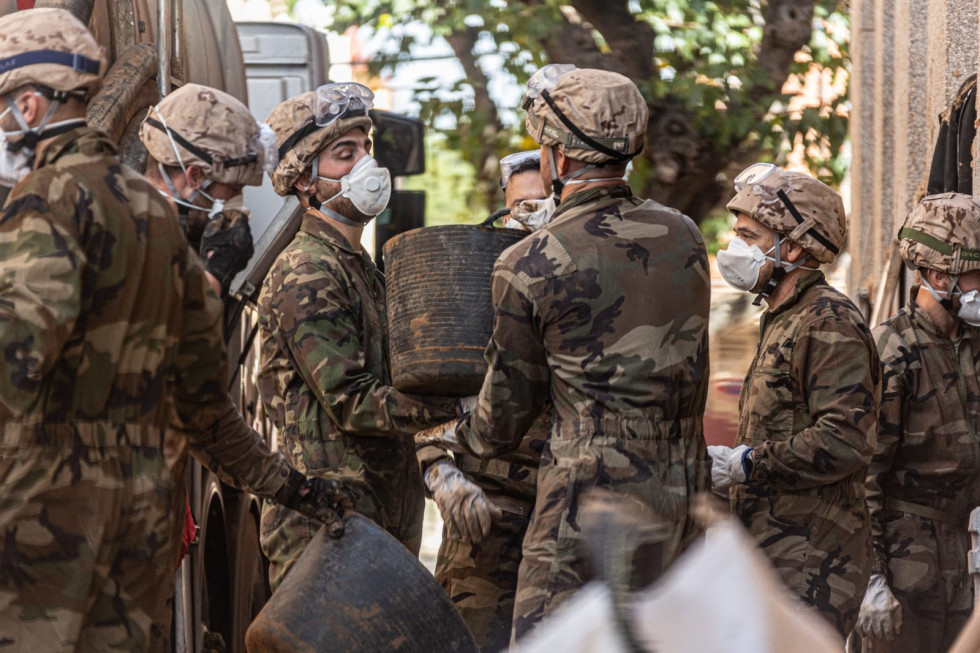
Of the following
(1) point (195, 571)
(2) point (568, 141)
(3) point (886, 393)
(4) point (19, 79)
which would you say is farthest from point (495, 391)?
(1) point (195, 571)

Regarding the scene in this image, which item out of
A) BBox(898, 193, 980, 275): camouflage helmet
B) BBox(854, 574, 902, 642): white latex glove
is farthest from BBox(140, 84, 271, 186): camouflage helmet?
BBox(854, 574, 902, 642): white latex glove

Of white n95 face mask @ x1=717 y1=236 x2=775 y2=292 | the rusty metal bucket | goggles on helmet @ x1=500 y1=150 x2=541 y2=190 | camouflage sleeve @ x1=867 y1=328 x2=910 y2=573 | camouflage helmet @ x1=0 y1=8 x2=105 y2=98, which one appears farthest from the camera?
goggles on helmet @ x1=500 y1=150 x2=541 y2=190

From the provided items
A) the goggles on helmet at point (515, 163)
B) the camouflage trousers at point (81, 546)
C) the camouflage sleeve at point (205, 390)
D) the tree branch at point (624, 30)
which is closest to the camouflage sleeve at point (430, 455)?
the camouflage sleeve at point (205, 390)

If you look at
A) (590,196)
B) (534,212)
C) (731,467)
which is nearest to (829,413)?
(731,467)

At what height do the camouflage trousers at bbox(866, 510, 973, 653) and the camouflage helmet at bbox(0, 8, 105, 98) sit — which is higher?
the camouflage helmet at bbox(0, 8, 105, 98)

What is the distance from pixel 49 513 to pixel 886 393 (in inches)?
134

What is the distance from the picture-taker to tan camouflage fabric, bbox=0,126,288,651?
3.29 metres

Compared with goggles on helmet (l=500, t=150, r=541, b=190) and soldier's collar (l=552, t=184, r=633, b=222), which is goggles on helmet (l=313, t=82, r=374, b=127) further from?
soldier's collar (l=552, t=184, r=633, b=222)

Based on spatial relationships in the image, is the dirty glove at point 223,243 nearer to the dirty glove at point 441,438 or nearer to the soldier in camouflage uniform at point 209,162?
the soldier in camouflage uniform at point 209,162

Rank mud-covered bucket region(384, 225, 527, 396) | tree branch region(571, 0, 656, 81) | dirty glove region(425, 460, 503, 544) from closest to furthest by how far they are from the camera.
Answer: mud-covered bucket region(384, 225, 527, 396) < dirty glove region(425, 460, 503, 544) < tree branch region(571, 0, 656, 81)

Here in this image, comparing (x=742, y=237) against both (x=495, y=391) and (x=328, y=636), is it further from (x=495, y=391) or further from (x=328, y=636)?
(x=328, y=636)

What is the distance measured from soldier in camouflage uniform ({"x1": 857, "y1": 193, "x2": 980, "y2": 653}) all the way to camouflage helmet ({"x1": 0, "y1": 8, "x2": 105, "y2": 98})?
3.37 metres

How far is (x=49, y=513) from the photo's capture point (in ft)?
11.0

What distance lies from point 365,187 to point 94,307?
5.84 feet
